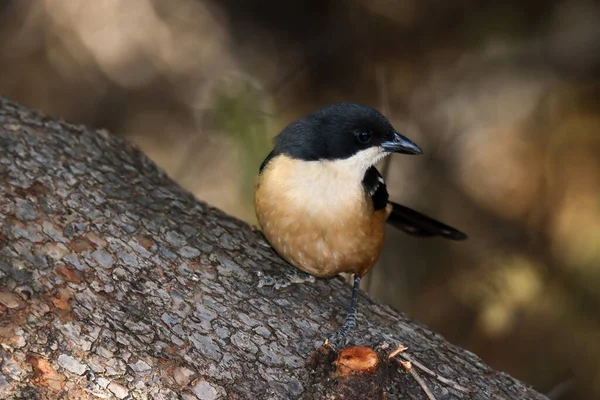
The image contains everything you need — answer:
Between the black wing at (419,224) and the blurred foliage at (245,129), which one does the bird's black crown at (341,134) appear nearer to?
the black wing at (419,224)

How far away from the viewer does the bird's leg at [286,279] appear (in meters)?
3.55

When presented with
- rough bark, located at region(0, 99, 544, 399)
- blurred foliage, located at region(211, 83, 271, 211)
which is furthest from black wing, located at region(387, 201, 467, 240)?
blurred foliage, located at region(211, 83, 271, 211)

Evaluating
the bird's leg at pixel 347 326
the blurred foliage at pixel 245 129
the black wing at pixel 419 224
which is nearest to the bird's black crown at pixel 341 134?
the bird's leg at pixel 347 326

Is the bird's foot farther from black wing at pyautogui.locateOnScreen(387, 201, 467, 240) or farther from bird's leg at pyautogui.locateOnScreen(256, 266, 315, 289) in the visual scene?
black wing at pyautogui.locateOnScreen(387, 201, 467, 240)

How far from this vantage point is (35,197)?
11.0ft

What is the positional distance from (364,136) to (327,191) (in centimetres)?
35

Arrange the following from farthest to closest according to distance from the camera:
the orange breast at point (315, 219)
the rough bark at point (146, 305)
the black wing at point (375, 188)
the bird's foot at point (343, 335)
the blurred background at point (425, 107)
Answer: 1. the blurred background at point (425, 107)
2. the black wing at point (375, 188)
3. the orange breast at point (315, 219)
4. the bird's foot at point (343, 335)
5. the rough bark at point (146, 305)

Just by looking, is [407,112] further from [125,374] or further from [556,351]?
[125,374]

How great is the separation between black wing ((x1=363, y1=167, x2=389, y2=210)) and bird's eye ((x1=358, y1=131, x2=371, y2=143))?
0.23 meters

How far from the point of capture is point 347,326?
132 inches

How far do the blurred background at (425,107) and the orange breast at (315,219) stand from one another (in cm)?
153

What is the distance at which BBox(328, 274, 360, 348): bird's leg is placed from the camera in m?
3.13

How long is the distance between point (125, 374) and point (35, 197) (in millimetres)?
1105

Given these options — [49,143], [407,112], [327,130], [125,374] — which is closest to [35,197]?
[49,143]
